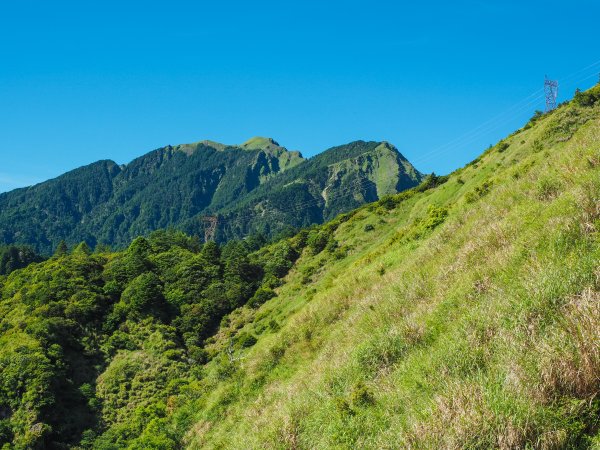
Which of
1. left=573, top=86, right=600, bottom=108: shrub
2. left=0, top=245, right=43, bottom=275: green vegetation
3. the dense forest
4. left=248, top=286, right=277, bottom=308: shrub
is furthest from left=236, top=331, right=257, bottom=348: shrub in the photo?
left=0, top=245, right=43, bottom=275: green vegetation

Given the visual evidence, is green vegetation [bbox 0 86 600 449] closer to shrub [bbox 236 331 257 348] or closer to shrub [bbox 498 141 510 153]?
shrub [bbox 236 331 257 348]

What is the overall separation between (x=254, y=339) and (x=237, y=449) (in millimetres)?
39763

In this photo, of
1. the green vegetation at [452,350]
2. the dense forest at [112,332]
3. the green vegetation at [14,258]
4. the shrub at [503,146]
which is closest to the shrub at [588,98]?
the green vegetation at [452,350]

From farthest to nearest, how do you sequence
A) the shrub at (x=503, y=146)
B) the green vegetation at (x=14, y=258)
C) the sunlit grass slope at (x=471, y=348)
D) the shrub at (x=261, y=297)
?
the green vegetation at (x=14, y=258), the shrub at (x=261, y=297), the shrub at (x=503, y=146), the sunlit grass slope at (x=471, y=348)

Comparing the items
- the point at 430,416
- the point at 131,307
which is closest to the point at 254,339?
the point at 131,307

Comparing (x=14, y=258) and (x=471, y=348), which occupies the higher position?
(x=14, y=258)

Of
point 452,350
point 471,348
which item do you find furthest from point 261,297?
point 471,348

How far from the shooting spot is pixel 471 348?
7730 mm

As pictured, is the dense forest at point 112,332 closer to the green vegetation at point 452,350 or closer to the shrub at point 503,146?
the green vegetation at point 452,350

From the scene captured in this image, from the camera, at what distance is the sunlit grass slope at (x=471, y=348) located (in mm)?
5738

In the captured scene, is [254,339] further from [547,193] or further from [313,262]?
[547,193]

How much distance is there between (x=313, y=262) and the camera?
6769 cm

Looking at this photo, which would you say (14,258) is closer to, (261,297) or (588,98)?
(261,297)

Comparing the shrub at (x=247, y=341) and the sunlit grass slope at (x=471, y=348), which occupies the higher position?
the sunlit grass slope at (x=471, y=348)
